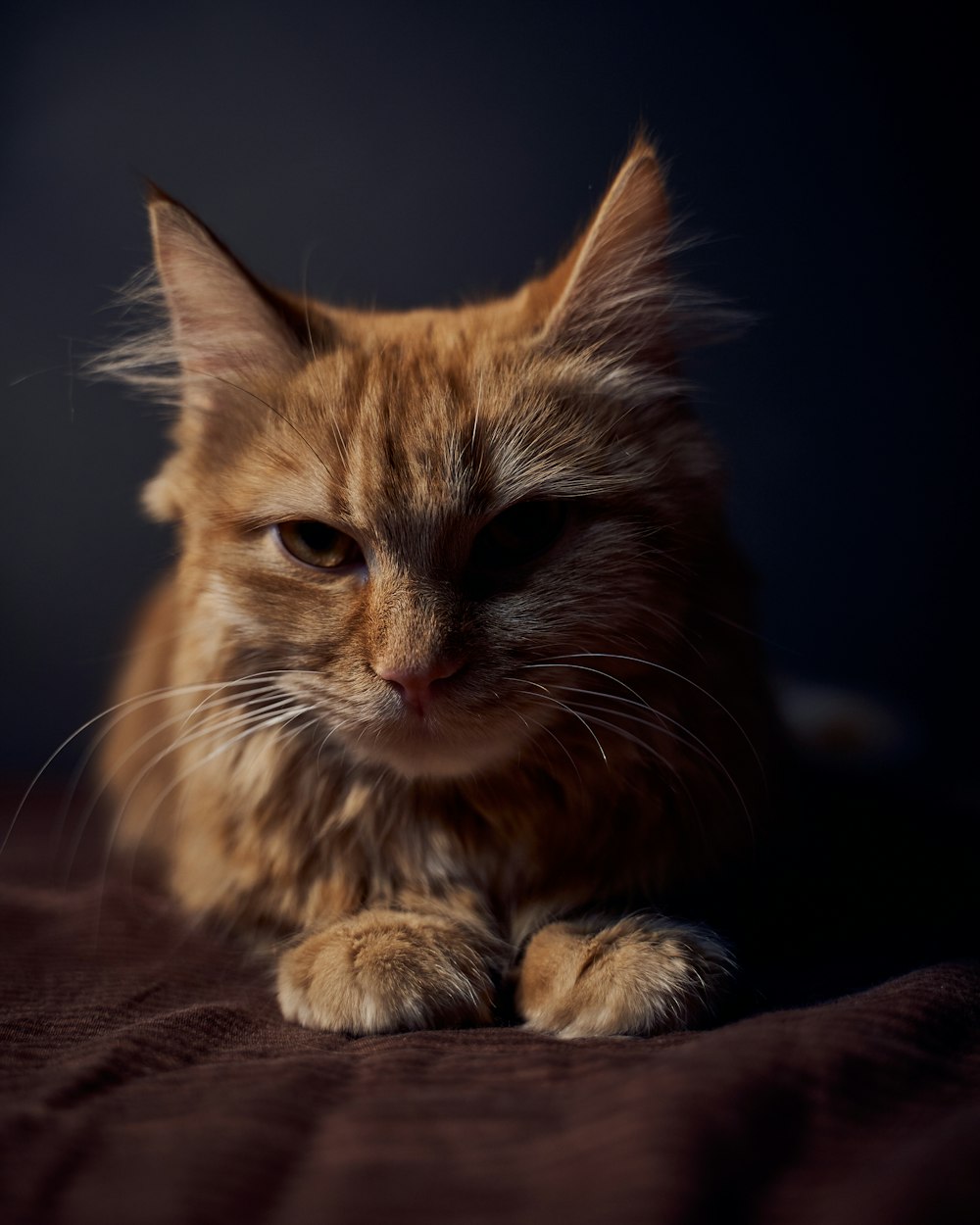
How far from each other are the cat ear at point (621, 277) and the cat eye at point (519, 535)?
24 centimetres

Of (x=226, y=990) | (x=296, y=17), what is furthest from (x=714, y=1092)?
(x=296, y=17)

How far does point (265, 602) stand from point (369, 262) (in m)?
1.43

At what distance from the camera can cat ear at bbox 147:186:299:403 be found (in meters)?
1.22

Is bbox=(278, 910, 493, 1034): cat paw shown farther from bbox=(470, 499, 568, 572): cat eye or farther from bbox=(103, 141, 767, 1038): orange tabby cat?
bbox=(470, 499, 568, 572): cat eye

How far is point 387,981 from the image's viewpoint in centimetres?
101

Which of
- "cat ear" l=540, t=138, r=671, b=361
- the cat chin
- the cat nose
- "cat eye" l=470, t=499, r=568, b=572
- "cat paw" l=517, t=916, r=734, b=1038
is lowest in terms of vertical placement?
"cat paw" l=517, t=916, r=734, b=1038

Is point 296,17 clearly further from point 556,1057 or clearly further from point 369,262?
point 556,1057

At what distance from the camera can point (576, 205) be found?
2.30m

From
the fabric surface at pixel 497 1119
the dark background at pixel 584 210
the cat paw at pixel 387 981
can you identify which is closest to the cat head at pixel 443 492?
the cat paw at pixel 387 981

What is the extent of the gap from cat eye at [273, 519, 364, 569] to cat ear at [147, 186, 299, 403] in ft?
0.73

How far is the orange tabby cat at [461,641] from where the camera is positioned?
41.8 inches

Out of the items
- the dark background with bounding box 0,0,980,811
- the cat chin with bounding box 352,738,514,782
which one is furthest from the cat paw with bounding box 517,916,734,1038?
the dark background with bounding box 0,0,980,811

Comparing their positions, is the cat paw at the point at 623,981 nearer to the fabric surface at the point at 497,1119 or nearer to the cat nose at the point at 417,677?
the fabric surface at the point at 497,1119

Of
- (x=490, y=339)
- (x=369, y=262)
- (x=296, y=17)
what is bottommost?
(x=490, y=339)
